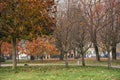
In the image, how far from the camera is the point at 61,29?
32.0 metres

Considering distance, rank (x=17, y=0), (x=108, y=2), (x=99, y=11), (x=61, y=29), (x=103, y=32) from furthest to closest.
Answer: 1. (x=99, y=11)
2. (x=108, y=2)
3. (x=61, y=29)
4. (x=103, y=32)
5. (x=17, y=0)

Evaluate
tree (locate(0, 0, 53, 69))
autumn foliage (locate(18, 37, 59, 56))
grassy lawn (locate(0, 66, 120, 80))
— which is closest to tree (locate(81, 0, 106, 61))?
tree (locate(0, 0, 53, 69))

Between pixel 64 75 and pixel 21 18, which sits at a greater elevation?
pixel 21 18

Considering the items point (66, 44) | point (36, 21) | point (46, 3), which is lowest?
point (66, 44)

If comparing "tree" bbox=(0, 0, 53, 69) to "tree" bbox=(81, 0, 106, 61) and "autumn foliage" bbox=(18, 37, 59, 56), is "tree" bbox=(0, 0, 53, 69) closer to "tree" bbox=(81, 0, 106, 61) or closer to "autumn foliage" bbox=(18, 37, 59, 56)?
"tree" bbox=(81, 0, 106, 61)

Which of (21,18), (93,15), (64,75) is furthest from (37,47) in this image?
(64,75)

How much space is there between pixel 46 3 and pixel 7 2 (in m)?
4.42

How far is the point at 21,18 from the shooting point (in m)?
28.0

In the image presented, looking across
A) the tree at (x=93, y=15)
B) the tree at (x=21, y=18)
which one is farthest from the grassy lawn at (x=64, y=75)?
the tree at (x=93, y=15)

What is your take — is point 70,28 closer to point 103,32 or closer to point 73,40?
point 73,40

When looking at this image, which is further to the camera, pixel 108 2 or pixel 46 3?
pixel 108 2

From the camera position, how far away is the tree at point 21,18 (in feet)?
89.9

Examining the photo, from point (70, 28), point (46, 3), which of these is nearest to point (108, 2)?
point (70, 28)

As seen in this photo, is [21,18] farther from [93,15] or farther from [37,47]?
[37,47]
